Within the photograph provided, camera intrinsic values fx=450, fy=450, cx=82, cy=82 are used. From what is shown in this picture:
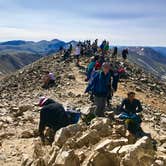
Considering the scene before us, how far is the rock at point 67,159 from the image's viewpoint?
11.8 meters

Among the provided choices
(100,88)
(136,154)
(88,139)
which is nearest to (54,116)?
(88,139)

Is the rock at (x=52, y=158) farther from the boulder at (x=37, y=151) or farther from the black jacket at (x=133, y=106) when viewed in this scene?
the black jacket at (x=133, y=106)

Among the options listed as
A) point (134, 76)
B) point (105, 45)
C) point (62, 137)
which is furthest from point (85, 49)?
point (62, 137)

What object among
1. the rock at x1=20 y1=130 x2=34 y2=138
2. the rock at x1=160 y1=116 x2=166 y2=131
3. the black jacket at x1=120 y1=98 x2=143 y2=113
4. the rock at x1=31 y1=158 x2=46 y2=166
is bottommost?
the rock at x1=160 y1=116 x2=166 y2=131

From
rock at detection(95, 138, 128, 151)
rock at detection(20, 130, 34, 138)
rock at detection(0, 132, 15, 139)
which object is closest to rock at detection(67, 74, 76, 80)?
rock at detection(0, 132, 15, 139)

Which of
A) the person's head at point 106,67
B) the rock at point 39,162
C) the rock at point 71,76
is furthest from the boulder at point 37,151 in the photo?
the rock at point 71,76

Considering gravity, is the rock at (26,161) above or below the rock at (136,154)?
below

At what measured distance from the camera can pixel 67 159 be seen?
11.9 metres

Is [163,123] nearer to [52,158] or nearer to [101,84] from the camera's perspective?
[101,84]

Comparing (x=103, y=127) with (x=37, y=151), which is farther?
(x=103, y=127)

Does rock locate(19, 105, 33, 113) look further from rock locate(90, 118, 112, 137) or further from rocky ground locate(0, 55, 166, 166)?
rock locate(90, 118, 112, 137)

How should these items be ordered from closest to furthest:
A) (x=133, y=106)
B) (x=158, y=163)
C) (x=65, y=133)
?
1. (x=158, y=163)
2. (x=65, y=133)
3. (x=133, y=106)

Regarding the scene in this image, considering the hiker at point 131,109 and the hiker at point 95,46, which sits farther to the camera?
the hiker at point 95,46

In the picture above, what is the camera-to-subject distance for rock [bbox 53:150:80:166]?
38.9ft
